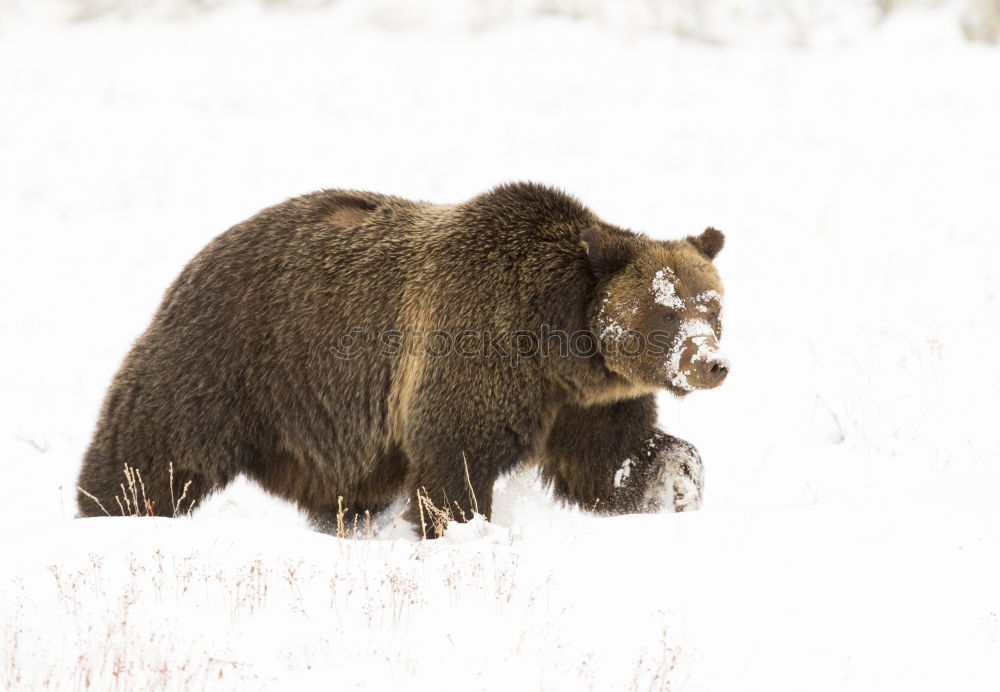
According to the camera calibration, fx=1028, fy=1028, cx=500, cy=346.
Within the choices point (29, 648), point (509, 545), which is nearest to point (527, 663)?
point (509, 545)

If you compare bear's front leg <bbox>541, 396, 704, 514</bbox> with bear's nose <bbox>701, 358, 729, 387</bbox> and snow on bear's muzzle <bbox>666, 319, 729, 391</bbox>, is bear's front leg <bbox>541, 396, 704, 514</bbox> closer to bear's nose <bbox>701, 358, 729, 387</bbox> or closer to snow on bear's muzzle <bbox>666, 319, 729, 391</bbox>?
snow on bear's muzzle <bbox>666, 319, 729, 391</bbox>

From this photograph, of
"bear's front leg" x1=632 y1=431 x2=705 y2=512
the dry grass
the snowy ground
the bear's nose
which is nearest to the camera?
the snowy ground

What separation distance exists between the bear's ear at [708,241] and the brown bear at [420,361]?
12mm

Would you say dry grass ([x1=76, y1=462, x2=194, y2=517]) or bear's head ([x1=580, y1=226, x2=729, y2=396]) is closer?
bear's head ([x1=580, y1=226, x2=729, y2=396])

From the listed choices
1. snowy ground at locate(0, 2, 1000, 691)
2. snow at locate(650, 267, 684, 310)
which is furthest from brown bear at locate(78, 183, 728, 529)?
snowy ground at locate(0, 2, 1000, 691)

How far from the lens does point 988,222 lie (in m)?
11.5

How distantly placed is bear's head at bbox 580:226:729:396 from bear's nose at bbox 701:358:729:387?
0.19 feet

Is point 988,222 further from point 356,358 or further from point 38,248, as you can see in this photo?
point 38,248

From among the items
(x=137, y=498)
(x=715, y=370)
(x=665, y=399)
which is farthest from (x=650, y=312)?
(x=665, y=399)

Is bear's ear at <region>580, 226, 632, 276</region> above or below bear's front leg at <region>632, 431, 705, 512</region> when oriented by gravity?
above

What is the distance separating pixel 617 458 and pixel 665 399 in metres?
3.31

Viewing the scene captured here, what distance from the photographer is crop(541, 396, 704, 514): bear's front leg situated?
18.2 feet

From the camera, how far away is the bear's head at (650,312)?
16.8 feet

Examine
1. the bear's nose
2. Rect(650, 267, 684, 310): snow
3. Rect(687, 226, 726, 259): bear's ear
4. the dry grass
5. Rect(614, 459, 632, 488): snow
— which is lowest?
the dry grass
